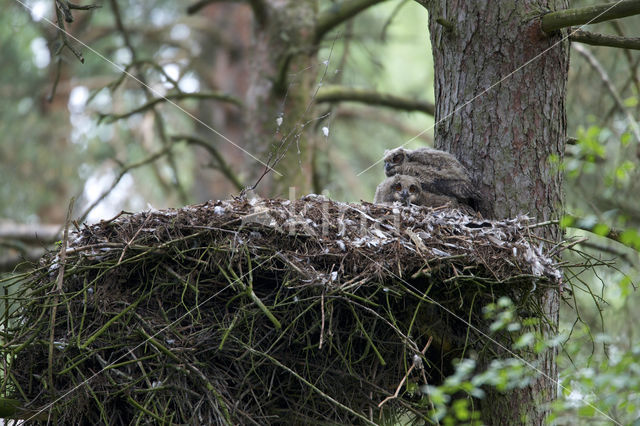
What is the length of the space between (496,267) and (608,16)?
1.55 metres

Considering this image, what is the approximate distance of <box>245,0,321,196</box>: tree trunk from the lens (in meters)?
7.16

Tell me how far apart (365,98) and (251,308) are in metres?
4.39

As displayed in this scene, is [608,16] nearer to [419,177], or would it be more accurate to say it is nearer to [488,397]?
[419,177]

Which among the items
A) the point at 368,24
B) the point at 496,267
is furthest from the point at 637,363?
the point at 368,24

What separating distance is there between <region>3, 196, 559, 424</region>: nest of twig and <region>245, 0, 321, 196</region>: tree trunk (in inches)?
133

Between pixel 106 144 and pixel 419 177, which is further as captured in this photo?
pixel 106 144

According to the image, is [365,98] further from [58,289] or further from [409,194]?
[58,289]

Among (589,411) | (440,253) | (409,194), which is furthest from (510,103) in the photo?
(589,411)

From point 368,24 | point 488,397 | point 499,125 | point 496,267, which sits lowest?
point 488,397

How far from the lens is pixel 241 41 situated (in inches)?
489

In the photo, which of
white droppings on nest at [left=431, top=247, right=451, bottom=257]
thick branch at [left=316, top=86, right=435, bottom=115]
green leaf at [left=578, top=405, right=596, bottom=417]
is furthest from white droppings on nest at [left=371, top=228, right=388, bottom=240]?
thick branch at [left=316, top=86, right=435, bottom=115]

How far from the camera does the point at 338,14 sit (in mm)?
7320

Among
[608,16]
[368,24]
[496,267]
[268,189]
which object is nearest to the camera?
[496,267]

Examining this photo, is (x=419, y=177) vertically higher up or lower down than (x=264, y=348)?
higher up
